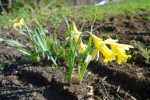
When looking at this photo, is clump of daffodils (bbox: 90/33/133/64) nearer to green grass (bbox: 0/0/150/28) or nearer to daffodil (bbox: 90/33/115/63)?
daffodil (bbox: 90/33/115/63)

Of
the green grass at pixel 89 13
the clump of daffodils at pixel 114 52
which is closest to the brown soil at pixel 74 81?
the clump of daffodils at pixel 114 52

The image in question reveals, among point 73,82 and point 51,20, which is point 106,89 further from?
point 51,20

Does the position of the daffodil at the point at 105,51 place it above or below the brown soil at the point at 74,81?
above

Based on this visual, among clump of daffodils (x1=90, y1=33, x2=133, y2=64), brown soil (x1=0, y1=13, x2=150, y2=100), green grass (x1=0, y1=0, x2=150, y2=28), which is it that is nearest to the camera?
clump of daffodils (x1=90, y1=33, x2=133, y2=64)

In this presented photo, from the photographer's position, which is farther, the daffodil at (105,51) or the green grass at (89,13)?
the green grass at (89,13)

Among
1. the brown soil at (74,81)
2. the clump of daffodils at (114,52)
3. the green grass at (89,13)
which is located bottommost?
the brown soil at (74,81)

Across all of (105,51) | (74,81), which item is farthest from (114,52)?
(74,81)

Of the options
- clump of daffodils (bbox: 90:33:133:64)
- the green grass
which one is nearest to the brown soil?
clump of daffodils (bbox: 90:33:133:64)

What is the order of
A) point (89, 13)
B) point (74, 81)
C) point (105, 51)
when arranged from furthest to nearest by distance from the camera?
point (89, 13) → point (74, 81) → point (105, 51)

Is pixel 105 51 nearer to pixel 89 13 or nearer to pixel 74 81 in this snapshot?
pixel 74 81

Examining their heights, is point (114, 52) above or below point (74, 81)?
above

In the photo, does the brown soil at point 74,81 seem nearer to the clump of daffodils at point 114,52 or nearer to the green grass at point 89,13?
the clump of daffodils at point 114,52
